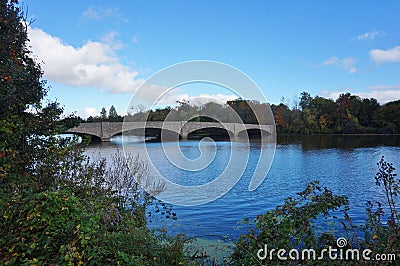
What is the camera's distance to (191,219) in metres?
9.37

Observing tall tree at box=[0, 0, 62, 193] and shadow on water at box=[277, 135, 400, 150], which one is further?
shadow on water at box=[277, 135, 400, 150]

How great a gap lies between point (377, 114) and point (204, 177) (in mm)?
67857

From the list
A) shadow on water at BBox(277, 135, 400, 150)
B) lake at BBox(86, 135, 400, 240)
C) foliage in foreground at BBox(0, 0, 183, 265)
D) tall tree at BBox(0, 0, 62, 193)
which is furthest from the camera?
shadow on water at BBox(277, 135, 400, 150)

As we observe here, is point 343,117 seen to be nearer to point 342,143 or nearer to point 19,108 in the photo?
point 342,143

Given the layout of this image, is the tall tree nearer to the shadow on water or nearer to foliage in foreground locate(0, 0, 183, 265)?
foliage in foreground locate(0, 0, 183, 265)

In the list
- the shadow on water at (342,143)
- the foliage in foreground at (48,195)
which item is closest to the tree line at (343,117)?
the shadow on water at (342,143)

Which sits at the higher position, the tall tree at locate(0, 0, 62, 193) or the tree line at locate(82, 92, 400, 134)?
the tree line at locate(82, 92, 400, 134)

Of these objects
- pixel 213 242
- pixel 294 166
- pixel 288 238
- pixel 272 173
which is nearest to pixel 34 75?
pixel 213 242

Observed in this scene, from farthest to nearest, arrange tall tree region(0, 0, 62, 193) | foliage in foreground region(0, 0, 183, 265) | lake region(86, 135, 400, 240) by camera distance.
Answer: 1. lake region(86, 135, 400, 240)
2. tall tree region(0, 0, 62, 193)
3. foliage in foreground region(0, 0, 183, 265)

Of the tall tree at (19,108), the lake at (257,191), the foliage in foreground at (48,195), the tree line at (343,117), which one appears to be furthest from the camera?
the tree line at (343,117)

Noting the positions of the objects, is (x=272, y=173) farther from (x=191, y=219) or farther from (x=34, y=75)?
(x=34, y=75)

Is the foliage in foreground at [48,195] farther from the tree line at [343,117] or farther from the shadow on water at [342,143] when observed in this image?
the tree line at [343,117]

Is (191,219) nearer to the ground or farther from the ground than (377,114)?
nearer to the ground

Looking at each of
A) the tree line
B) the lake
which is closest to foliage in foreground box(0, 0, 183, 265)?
the lake
